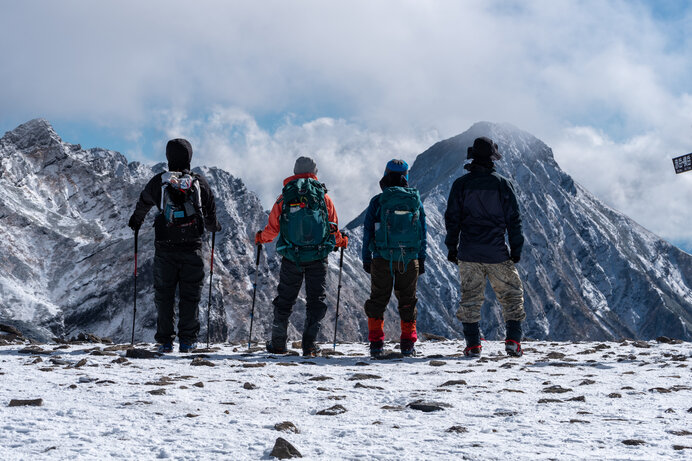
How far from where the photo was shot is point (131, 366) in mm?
8648

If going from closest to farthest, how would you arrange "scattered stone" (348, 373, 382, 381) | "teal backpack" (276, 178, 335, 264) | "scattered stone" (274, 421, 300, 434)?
"scattered stone" (274, 421, 300, 434) < "scattered stone" (348, 373, 382, 381) < "teal backpack" (276, 178, 335, 264)

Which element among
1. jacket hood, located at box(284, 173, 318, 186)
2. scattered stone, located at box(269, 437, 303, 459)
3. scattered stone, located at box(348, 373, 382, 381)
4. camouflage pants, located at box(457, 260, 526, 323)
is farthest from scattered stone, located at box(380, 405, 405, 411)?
jacket hood, located at box(284, 173, 318, 186)

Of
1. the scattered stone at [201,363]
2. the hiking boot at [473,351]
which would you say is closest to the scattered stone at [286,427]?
the scattered stone at [201,363]

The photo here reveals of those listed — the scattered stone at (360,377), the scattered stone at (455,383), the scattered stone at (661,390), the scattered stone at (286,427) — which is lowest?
the scattered stone at (286,427)

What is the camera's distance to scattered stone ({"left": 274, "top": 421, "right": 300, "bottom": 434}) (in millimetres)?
4972

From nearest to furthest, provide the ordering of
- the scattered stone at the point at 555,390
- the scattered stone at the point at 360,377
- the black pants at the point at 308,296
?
the scattered stone at the point at 555,390 → the scattered stone at the point at 360,377 → the black pants at the point at 308,296

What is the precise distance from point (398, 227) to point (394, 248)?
40cm

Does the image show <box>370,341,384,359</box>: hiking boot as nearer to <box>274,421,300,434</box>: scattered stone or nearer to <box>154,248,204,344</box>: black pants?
<box>154,248,204,344</box>: black pants

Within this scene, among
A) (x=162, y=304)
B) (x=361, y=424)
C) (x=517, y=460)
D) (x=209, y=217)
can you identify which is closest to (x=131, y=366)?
(x=162, y=304)

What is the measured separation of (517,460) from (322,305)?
7040 millimetres

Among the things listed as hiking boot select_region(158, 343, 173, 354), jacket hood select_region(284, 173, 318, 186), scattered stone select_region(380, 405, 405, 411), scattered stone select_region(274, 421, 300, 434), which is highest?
jacket hood select_region(284, 173, 318, 186)

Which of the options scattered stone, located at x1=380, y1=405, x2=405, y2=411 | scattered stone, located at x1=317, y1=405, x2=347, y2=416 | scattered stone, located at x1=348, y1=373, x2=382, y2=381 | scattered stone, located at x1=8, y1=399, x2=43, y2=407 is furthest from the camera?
scattered stone, located at x1=348, y1=373, x2=382, y2=381

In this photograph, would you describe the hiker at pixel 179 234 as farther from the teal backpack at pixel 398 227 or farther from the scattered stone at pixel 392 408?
the scattered stone at pixel 392 408

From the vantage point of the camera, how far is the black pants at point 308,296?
35.8 feet
